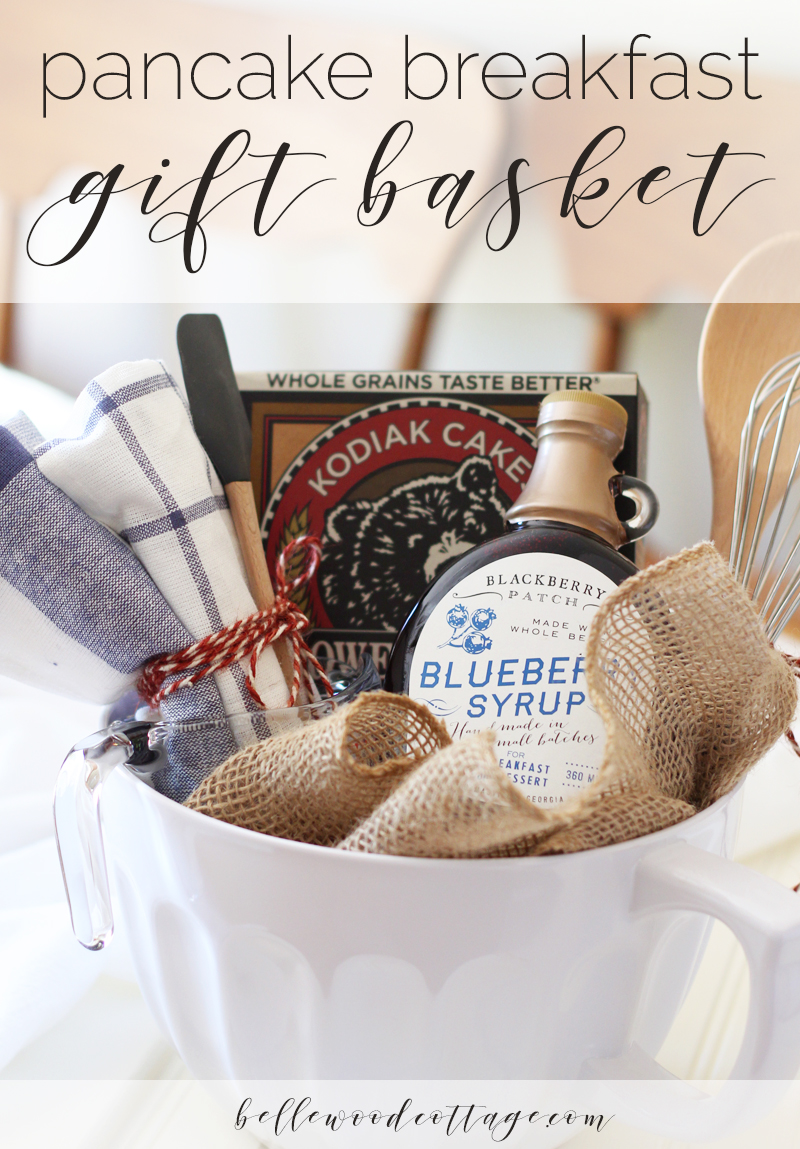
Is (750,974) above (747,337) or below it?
below

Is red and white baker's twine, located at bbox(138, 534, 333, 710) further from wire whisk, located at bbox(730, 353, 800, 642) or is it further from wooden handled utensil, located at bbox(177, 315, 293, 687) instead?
wire whisk, located at bbox(730, 353, 800, 642)

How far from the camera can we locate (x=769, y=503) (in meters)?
0.48

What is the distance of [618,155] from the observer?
1.71ft

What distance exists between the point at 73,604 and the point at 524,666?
15 centimetres

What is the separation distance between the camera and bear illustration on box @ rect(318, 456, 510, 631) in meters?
0.40

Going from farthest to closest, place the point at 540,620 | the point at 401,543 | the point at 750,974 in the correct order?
the point at 401,543 < the point at 540,620 < the point at 750,974

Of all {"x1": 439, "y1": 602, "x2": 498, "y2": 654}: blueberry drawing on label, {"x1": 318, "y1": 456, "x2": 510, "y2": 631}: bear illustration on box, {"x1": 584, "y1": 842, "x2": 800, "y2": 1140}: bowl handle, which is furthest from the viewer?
{"x1": 318, "y1": 456, "x2": 510, "y2": 631}: bear illustration on box

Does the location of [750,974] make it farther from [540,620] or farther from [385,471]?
[385,471]

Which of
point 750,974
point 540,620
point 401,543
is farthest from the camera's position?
point 401,543

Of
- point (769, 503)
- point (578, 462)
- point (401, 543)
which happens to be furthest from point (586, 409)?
point (769, 503)

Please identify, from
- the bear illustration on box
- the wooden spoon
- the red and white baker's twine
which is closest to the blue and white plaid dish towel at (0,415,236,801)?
the red and white baker's twine

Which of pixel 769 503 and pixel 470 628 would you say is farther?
pixel 769 503

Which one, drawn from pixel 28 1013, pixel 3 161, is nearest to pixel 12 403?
pixel 3 161

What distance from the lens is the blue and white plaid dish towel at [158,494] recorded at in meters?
0.28
